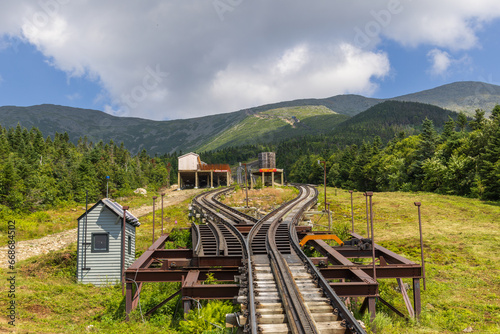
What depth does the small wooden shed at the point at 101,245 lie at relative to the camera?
19.5 metres

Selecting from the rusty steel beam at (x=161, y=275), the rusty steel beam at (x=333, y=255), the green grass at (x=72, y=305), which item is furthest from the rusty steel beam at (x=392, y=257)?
the green grass at (x=72, y=305)

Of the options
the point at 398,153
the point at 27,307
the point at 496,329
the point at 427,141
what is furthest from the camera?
the point at 398,153

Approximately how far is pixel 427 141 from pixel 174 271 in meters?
Answer: 61.6

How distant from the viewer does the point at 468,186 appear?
4934 cm

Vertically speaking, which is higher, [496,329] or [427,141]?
[427,141]

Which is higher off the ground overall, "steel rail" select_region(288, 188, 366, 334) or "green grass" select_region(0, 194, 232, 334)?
"steel rail" select_region(288, 188, 366, 334)

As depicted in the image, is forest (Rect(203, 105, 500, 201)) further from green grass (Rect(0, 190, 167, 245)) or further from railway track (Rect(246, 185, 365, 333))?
green grass (Rect(0, 190, 167, 245))

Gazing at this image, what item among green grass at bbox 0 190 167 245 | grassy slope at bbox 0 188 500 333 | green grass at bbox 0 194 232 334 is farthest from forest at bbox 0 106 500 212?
green grass at bbox 0 194 232 334

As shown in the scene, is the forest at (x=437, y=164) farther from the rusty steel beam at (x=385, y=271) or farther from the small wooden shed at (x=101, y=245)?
the small wooden shed at (x=101, y=245)

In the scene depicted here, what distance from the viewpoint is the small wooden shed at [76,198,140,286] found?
1953 cm

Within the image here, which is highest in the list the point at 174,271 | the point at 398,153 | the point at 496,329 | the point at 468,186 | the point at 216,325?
the point at 398,153

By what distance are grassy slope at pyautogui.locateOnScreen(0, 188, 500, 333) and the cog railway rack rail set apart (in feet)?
3.47

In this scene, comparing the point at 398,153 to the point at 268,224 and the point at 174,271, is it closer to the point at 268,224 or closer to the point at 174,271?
the point at 268,224

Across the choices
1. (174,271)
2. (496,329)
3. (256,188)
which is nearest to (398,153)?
(256,188)
